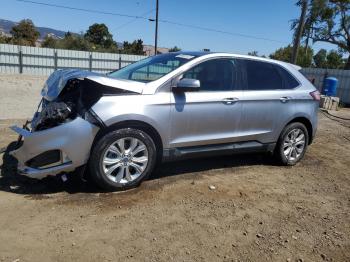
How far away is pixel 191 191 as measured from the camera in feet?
15.2

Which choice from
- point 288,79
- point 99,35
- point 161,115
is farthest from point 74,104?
point 99,35

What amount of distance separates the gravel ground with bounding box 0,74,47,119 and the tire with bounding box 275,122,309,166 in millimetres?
5913

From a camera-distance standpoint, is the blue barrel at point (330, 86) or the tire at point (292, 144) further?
the blue barrel at point (330, 86)

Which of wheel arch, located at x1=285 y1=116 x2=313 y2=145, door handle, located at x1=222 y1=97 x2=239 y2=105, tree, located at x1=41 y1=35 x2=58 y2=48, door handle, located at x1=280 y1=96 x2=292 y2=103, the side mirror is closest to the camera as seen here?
the side mirror

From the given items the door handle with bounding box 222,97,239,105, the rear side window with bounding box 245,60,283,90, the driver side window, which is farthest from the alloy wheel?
the rear side window with bounding box 245,60,283,90

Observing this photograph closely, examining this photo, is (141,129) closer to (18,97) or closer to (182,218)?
(182,218)

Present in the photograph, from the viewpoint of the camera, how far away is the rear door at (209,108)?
4668mm

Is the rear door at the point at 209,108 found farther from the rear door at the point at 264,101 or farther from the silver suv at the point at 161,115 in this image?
the rear door at the point at 264,101

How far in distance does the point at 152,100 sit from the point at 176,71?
0.52 meters

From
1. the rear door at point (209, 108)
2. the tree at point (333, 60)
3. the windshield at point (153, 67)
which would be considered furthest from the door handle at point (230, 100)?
the tree at point (333, 60)

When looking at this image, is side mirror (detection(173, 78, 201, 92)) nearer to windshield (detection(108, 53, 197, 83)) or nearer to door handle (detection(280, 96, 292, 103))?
windshield (detection(108, 53, 197, 83))

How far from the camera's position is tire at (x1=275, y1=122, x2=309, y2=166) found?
5.83 m

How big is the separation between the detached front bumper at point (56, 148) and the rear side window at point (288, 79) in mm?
3139

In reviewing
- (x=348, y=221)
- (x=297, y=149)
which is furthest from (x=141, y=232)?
(x=297, y=149)
